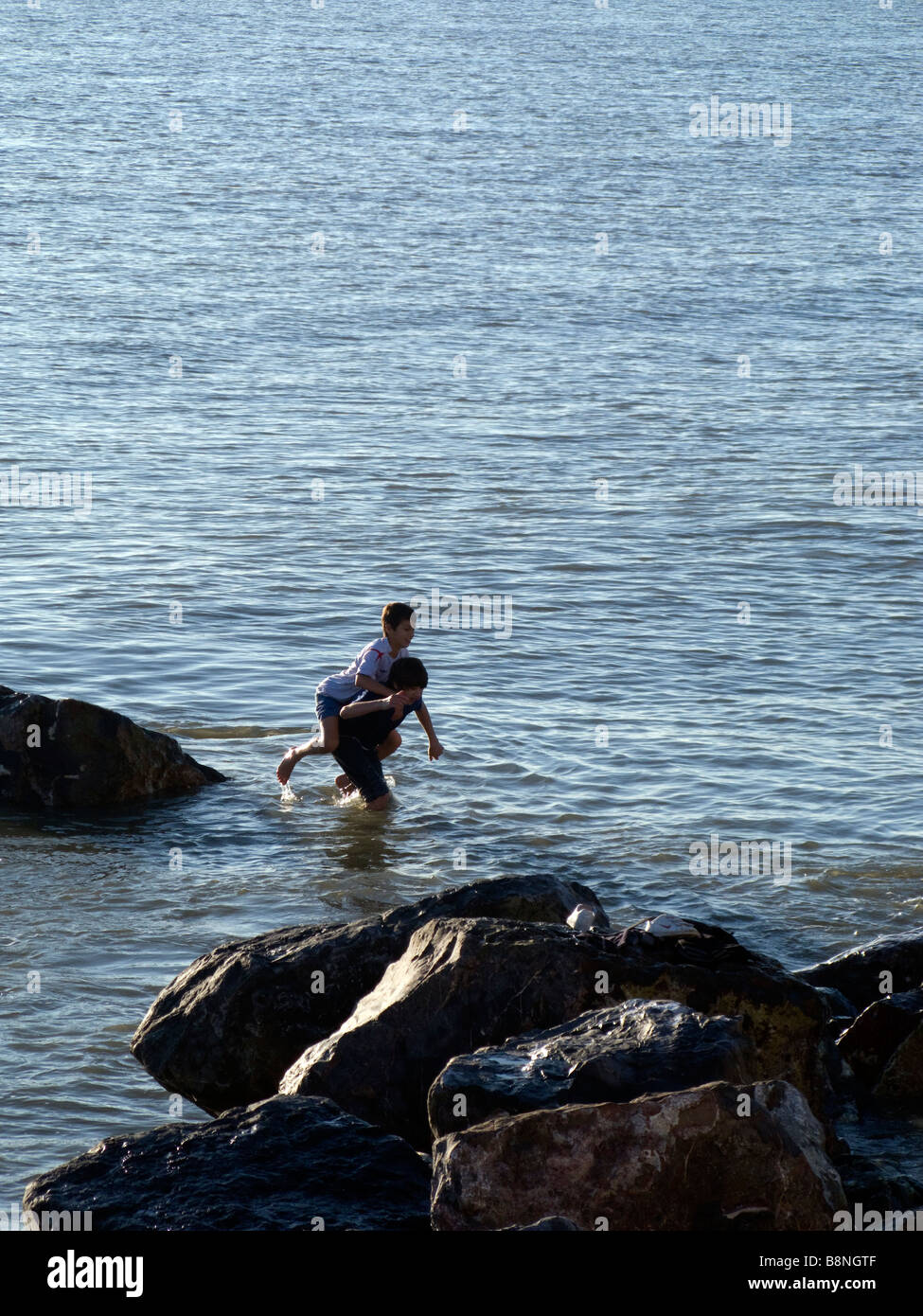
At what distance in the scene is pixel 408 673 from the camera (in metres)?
11.1

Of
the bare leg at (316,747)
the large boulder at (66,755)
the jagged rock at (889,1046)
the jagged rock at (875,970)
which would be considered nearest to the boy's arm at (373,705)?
the bare leg at (316,747)

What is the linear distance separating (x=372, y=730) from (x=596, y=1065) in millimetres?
5568

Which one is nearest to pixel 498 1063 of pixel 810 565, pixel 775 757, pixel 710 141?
pixel 775 757

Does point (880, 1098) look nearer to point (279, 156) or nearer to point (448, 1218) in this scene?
point (448, 1218)

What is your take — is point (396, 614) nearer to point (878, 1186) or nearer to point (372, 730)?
point (372, 730)

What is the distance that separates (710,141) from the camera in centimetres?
5000

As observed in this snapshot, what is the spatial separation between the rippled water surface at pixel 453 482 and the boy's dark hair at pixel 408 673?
0.95 meters

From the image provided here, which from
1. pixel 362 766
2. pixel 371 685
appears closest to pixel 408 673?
pixel 371 685

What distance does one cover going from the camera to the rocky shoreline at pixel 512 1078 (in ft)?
18.4

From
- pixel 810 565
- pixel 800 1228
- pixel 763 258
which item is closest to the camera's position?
pixel 800 1228

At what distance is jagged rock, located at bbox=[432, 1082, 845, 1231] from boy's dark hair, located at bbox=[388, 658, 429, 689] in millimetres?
5577

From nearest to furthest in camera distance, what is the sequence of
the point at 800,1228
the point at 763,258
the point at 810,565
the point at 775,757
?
1. the point at 800,1228
2. the point at 775,757
3. the point at 810,565
4. the point at 763,258

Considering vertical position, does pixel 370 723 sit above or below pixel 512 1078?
above

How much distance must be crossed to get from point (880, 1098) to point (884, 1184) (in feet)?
3.95
